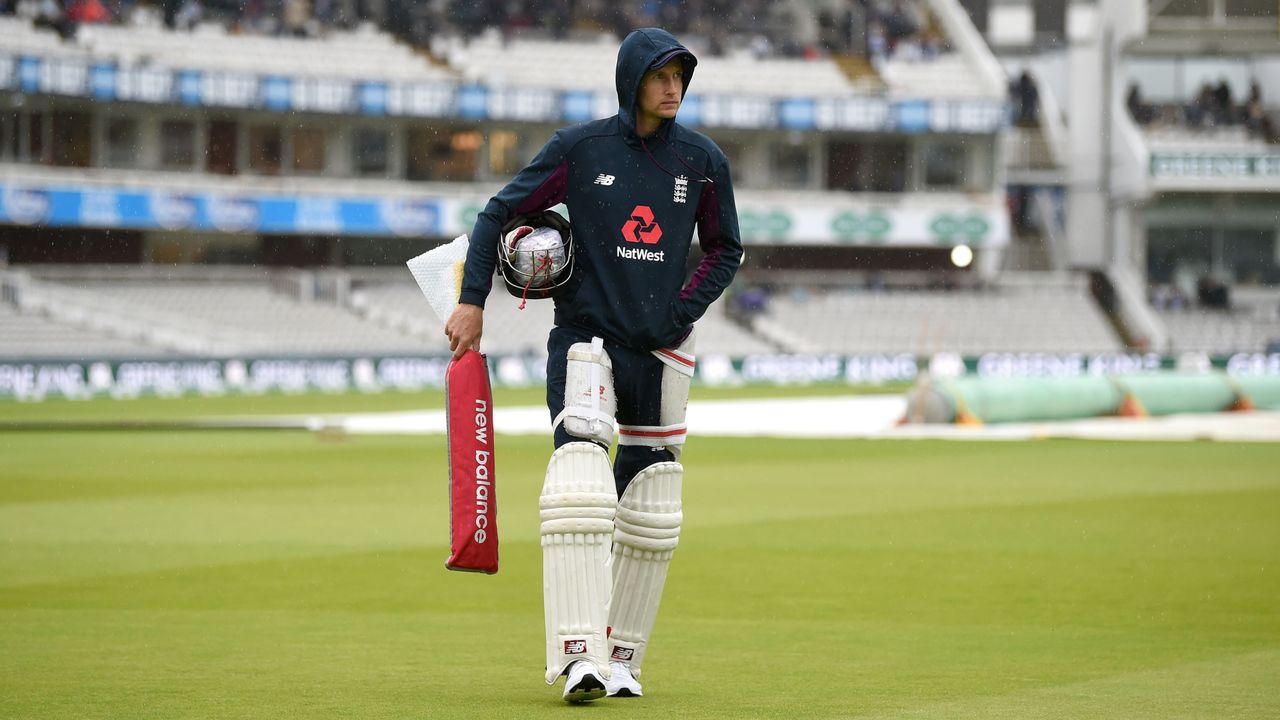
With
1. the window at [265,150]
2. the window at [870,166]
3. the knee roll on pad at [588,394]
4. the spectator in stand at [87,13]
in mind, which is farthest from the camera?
the window at [870,166]

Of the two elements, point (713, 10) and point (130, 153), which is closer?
point (130, 153)

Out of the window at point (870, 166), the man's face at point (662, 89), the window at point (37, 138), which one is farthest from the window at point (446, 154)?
the man's face at point (662, 89)

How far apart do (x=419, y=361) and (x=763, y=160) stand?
23865mm

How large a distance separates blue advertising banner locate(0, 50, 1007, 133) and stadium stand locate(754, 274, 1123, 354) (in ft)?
21.7

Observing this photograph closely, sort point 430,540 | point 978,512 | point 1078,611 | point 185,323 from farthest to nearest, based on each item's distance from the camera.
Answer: point 185,323, point 978,512, point 430,540, point 1078,611

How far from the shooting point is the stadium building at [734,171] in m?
52.8

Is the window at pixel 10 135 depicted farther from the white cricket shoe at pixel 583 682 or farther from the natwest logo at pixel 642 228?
the white cricket shoe at pixel 583 682

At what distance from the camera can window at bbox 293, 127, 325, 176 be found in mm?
61781

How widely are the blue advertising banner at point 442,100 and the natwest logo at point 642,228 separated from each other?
48209mm

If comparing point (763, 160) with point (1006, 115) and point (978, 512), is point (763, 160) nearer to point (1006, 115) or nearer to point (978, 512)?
point (1006, 115)

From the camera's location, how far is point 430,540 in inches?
513

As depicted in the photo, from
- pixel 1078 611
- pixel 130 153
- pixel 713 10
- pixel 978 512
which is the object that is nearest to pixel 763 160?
pixel 713 10

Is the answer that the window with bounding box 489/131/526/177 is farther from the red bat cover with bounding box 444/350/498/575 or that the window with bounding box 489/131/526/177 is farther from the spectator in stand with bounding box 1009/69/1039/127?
the red bat cover with bounding box 444/350/498/575

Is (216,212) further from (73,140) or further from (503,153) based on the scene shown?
(503,153)
